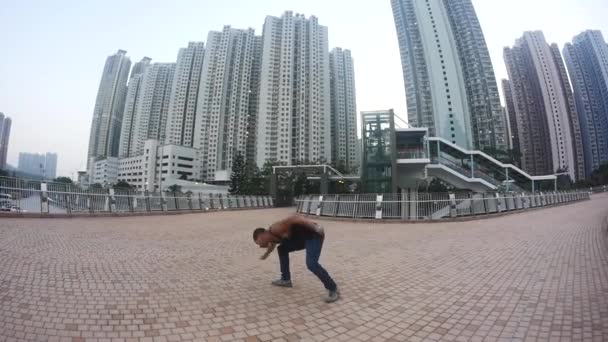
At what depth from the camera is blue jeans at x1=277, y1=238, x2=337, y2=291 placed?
3.24 m

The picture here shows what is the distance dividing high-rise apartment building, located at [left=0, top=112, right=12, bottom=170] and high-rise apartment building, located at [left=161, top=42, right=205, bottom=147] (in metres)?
53.4

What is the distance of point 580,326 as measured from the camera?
8.11 feet

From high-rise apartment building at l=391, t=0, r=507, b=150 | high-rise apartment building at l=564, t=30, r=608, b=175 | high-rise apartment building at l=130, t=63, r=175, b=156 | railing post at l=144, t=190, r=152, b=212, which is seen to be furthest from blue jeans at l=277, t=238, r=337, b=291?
high-rise apartment building at l=130, t=63, r=175, b=156

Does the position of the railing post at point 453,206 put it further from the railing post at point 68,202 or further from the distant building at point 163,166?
the distant building at point 163,166

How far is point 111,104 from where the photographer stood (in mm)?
143375

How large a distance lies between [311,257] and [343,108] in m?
121

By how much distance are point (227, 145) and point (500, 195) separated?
10114 centimetres

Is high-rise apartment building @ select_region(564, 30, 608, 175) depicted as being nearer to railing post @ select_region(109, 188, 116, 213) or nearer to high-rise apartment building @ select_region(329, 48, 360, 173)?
high-rise apartment building @ select_region(329, 48, 360, 173)

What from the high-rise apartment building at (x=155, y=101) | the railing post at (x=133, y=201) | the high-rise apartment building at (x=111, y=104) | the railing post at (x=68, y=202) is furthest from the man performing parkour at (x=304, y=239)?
the high-rise apartment building at (x=111, y=104)

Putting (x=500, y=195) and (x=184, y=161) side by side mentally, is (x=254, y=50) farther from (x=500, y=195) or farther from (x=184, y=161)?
(x=500, y=195)

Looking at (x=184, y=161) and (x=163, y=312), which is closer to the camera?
(x=163, y=312)

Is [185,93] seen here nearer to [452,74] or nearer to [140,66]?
[140,66]

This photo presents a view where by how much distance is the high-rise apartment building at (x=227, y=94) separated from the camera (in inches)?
4203

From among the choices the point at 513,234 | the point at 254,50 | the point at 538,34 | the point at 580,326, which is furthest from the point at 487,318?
the point at 538,34
